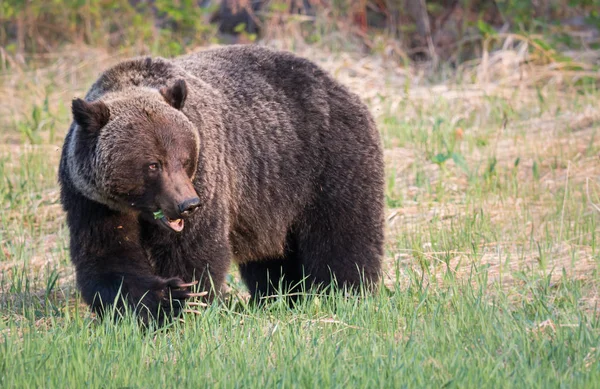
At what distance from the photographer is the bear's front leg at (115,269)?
5.38m

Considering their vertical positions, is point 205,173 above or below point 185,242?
above

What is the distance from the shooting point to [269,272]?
23.4ft

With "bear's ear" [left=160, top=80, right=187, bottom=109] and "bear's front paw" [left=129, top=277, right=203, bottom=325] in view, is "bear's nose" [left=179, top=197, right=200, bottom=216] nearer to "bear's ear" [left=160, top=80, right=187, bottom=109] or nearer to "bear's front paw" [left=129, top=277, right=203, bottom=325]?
"bear's front paw" [left=129, top=277, right=203, bottom=325]

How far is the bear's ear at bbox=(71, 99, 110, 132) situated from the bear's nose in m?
0.71

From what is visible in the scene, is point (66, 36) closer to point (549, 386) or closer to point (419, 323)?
point (419, 323)

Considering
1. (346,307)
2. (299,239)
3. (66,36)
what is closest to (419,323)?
(346,307)

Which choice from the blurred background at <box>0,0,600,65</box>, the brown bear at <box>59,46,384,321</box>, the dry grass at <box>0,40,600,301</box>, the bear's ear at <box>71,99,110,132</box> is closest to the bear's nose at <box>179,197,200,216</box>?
the brown bear at <box>59,46,384,321</box>

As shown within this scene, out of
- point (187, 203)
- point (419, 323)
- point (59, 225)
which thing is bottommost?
point (59, 225)

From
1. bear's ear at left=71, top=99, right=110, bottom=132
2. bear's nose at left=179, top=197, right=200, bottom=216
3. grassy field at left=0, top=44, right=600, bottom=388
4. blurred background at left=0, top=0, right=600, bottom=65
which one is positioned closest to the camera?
grassy field at left=0, top=44, right=600, bottom=388

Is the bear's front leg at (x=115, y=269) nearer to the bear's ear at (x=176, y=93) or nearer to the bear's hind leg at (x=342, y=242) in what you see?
the bear's ear at (x=176, y=93)

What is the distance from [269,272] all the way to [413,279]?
1536 mm

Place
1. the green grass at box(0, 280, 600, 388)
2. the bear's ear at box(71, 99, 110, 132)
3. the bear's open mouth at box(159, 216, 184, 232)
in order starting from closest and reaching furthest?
1. the green grass at box(0, 280, 600, 388)
2. the bear's ear at box(71, 99, 110, 132)
3. the bear's open mouth at box(159, 216, 184, 232)

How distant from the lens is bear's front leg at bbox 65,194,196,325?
5.38 metres

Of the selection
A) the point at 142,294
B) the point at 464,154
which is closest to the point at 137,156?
the point at 142,294
